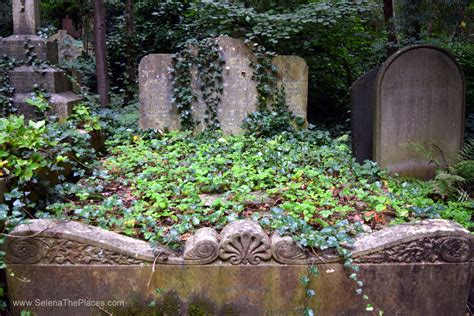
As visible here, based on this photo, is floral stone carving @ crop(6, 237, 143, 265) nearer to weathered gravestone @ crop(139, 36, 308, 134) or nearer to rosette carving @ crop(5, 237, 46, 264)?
rosette carving @ crop(5, 237, 46, 264)

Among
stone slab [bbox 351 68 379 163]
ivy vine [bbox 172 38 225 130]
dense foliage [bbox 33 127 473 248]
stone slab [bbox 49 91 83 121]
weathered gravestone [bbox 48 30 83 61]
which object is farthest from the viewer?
weathered gravestone [bbox 48 30 83 61]

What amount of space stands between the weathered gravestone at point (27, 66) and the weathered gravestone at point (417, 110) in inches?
165

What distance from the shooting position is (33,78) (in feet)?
18.9

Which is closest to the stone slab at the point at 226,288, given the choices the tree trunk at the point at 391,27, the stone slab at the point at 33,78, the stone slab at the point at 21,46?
the stone slab at the point at 33,78

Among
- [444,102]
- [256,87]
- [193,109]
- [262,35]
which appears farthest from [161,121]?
[444,102]

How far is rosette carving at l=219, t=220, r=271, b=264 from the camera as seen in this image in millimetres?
2551

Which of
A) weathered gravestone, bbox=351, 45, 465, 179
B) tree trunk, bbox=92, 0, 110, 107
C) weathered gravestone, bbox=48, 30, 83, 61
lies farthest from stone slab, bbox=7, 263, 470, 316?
weathered gravestone, bbox=48, 30, 83, 61

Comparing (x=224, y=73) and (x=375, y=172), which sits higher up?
(x=224, y=73)

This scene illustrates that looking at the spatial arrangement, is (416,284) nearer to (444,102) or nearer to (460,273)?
(460,273)

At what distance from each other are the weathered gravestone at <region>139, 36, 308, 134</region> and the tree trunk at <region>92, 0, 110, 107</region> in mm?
1363

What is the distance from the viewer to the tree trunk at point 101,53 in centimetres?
755

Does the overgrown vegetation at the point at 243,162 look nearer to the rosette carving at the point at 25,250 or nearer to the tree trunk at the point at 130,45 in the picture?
the rosette carving at the point at 25,250

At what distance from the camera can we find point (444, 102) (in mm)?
4766

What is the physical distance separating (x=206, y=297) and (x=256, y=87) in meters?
4.71
